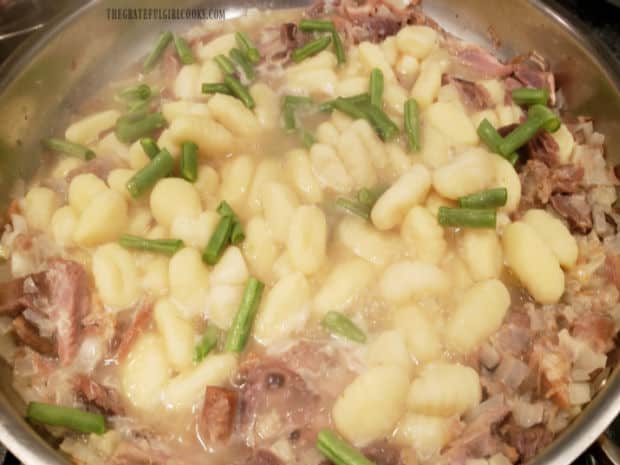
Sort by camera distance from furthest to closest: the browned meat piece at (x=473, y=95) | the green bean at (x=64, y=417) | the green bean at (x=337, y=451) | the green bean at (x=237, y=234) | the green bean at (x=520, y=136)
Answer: the browned meat piece at (x=473, y=95), the green bean at (x=520, y=136), the green bean at (x=237, y=234), the green bean at (x=64, y=417), the green bean at (x=337, y=451)

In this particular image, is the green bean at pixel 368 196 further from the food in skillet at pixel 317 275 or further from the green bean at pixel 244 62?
the green bean at pixel 244 62

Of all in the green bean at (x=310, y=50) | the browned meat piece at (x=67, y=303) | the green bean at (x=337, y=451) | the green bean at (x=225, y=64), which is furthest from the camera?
the green bean at (x=310, y=50)

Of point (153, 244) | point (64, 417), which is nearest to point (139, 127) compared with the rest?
point (153, 244)

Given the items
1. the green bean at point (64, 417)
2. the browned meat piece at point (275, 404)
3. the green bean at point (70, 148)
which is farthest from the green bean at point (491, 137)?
the green bean at point (64, 417)

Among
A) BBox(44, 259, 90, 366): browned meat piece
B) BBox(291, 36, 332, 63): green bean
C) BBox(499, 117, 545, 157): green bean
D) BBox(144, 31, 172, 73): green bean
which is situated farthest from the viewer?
BBox(144, 31, 172, 73): green bean

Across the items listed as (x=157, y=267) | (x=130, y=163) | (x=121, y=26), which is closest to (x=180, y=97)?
(x=130, y=163)

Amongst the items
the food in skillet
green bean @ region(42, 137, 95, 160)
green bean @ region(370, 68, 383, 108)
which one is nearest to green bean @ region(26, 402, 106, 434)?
the food in skillet

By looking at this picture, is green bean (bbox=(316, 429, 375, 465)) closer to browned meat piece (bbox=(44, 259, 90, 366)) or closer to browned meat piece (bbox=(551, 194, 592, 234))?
browned meat piece (bbox=(44, 259, 90, 366))
